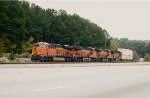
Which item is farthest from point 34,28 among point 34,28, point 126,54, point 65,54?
point 65,54

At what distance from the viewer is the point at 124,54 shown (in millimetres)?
90688

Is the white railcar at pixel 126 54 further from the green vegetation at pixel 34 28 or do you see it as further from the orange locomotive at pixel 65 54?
the green vegetation at pixel 34 28

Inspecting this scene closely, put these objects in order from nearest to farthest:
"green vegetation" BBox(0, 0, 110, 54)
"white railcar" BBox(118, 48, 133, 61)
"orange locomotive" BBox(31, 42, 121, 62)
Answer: "orange locomotive" BBox(31, 42, 121, 62), "green vegetation" BBox(0, 0, 110, 54), "white railcar" BBox(118, 48, 133, 61)

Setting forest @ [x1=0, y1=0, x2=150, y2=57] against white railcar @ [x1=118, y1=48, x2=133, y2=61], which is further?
white railcar @ [x1=118, y1=48, x2=133, y2=61]

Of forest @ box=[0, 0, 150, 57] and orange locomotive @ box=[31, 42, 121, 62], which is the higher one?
forest @ box=[0, 0, 150, 57]

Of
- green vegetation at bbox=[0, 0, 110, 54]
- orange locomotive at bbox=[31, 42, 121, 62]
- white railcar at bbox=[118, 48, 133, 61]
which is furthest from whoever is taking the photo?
white railcar at bbox=[118, 48, 133, 61]

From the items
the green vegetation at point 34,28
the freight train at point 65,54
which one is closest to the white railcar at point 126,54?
the freight train at point 65,54

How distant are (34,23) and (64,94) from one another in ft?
254

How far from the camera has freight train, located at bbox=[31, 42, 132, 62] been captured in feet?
167

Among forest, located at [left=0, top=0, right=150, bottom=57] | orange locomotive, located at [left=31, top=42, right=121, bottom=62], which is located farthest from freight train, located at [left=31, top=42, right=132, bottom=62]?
forest, located at [left=0, top=0, right=150, bottom=57]

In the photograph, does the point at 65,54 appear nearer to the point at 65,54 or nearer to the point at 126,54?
the point at 65,54

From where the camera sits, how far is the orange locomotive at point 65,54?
5100 centimetres

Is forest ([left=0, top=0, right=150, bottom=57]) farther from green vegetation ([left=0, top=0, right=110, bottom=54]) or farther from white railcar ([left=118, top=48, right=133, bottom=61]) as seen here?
white railcar ([left=118, top=48, right=133, bottom=61])

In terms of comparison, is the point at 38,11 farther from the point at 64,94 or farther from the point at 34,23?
the point at 64,94
